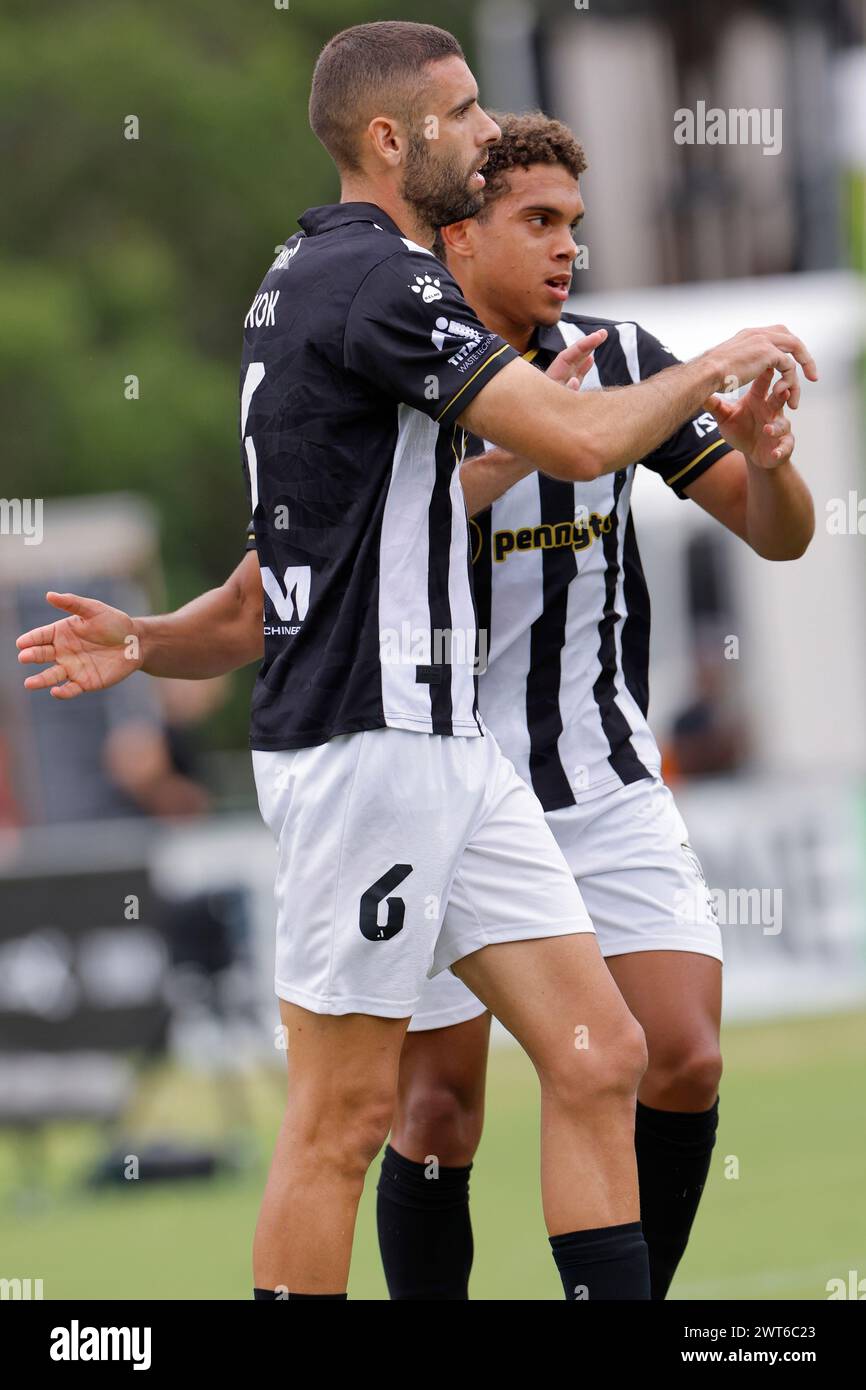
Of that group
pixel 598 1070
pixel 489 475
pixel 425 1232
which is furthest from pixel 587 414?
pixel 425 1232

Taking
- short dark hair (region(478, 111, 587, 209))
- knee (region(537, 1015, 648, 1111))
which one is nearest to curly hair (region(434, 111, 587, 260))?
short dark hair (region(478, 111, 587, 209))

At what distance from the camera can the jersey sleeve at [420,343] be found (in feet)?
11.8

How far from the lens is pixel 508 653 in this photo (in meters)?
4.51

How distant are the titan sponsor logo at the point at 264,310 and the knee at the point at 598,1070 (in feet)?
4.59

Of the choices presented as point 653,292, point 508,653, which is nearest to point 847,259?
point 653,292

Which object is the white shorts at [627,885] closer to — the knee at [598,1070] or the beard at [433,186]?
the knee at [598,1070]

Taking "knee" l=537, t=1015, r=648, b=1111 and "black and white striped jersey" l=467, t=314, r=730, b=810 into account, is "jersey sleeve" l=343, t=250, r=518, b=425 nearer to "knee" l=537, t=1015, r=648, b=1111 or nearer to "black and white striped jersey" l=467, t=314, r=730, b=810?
"black and white striped jersey" l=467, t=314, r=730, b=810

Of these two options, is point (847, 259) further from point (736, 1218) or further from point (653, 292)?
point (736, 1218)

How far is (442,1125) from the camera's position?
4.51 metres

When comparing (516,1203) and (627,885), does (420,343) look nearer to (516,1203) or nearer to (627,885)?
(627,885)

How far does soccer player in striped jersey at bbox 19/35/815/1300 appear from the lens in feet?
12.2
